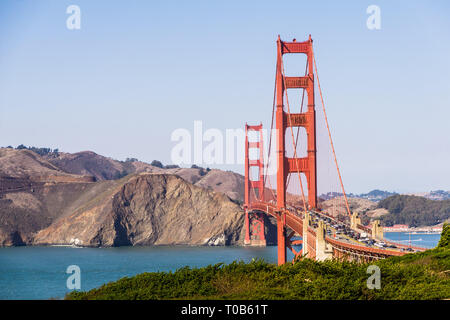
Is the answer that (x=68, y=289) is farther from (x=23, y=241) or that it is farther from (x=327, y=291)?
(x=23, y=241)

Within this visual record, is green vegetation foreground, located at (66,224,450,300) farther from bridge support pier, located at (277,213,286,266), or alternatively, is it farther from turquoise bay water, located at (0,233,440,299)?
bridge support pier, located at (277,213,286,266)

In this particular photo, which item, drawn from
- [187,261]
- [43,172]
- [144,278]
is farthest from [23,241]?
[144,278]

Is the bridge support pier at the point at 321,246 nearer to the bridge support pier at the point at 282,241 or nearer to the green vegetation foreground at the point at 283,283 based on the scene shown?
the green vegetation foreground at the point at 283,283

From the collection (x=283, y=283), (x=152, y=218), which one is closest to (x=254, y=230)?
(x=152, y=218)

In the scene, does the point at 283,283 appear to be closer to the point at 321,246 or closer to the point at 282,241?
the point at 321,246

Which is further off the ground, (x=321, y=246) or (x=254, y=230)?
(x=321, y=246)

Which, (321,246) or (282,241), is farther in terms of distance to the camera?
(282,241)
